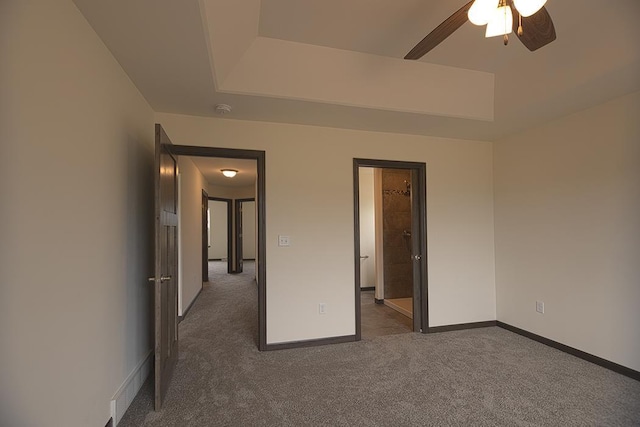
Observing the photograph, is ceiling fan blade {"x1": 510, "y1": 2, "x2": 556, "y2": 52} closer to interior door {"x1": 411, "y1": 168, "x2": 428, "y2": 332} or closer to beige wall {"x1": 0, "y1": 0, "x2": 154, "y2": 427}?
interior door {"x1": 411, "y1": 168, "x2": 428, "y2": 332}

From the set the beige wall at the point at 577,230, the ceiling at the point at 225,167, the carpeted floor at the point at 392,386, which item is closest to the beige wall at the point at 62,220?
the carpeted floor at the point at 392,386

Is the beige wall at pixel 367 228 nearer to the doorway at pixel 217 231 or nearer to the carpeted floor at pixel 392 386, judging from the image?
the carpeted floor at pixel 392 386

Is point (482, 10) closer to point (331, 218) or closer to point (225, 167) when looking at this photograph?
point (331, 218)

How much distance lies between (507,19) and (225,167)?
4983 millimetres

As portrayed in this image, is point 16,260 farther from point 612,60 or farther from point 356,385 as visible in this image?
point 612,60

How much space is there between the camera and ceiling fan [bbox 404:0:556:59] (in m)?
1.38

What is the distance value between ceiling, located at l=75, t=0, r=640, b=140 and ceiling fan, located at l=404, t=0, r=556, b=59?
55 cm

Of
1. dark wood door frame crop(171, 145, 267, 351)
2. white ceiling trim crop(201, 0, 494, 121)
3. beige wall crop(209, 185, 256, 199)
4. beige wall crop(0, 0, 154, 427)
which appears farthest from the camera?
beige wall crop(209, 185, 256, 199)

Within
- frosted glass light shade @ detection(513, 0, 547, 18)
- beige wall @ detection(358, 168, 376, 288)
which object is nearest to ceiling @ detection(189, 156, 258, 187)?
beige wall @ detection(358, 168, 376, 288)

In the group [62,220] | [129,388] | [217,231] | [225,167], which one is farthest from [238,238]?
[62,220]

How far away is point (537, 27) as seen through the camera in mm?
1558

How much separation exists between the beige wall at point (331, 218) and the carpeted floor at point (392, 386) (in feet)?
1.27

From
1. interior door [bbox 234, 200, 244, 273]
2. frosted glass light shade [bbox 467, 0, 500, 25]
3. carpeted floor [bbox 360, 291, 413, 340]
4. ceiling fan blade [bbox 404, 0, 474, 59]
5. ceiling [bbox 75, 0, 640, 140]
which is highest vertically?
ceiling [bbox 75, 0, 640, 140]

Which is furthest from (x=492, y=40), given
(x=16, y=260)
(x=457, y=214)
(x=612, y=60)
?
(x=16, y=260)
